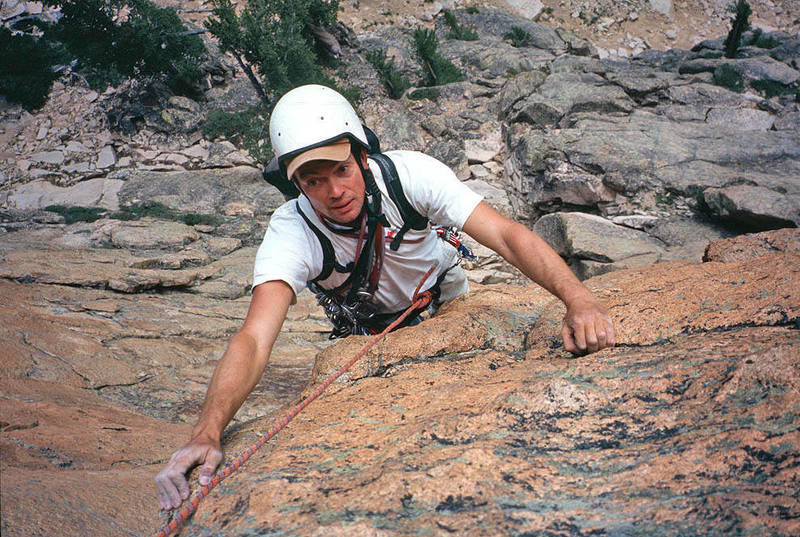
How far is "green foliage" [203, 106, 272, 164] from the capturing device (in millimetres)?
15067

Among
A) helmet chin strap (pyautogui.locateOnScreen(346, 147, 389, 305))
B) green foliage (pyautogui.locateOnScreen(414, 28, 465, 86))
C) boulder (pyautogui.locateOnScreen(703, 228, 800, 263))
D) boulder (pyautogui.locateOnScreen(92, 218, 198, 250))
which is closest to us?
helmet chin strap (pyautogui.locateOnScreen(346, 147, 389, 305))

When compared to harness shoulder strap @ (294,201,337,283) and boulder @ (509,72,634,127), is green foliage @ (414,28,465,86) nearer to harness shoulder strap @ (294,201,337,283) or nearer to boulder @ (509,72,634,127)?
boulder @ (509,72,634,127)

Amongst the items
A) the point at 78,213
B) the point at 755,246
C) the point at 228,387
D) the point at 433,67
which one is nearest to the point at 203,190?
the point at 78,213

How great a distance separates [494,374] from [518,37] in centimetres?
2241

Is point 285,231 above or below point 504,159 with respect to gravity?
above

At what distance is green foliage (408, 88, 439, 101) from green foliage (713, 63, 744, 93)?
24.9 feet

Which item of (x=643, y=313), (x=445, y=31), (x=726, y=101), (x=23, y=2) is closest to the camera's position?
(x=643, y=313)

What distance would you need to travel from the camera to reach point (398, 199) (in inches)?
114

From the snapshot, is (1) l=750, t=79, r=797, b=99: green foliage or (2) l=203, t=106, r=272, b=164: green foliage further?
(2) l=203, t=106, r=272, b=164: green foliage

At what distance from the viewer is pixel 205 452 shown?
180cm

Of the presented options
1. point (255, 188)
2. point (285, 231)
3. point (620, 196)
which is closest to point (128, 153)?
point (255, 188)

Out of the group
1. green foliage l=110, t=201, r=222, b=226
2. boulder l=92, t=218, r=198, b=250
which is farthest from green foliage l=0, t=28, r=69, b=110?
boulder l=92, t=218, r=198, b=250

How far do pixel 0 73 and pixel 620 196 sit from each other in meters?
19.4

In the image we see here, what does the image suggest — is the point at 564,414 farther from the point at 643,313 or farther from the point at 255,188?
the point at 255,188
